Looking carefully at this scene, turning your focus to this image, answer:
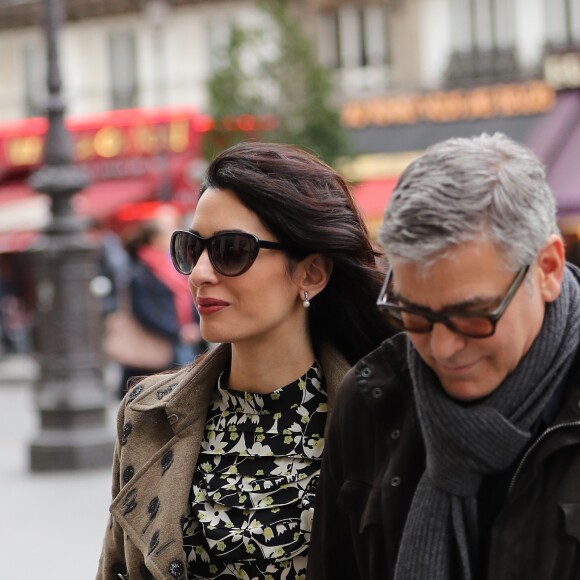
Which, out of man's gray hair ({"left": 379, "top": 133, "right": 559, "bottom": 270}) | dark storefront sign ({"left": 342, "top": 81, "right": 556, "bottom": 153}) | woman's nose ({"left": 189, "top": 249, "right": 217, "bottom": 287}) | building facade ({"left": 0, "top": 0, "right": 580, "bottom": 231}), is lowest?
woman's nose ({"left": 189, "top": 249, "right": 217, "bottom": 287})

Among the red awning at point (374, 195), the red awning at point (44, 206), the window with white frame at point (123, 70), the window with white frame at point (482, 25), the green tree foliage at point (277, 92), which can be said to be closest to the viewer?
the green tree foliage at point (277, 92)

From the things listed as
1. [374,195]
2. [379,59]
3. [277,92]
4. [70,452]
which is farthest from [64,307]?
[379,59]

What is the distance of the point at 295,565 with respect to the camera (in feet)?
9.67

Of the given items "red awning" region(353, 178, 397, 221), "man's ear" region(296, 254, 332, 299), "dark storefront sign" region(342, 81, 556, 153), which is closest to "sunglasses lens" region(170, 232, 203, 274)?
"man's ear" region(296, 254, 332, 299)

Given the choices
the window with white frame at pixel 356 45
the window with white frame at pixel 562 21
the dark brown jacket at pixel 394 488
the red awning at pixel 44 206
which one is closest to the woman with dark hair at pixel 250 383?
the dark brown jacket at pixel 394 488

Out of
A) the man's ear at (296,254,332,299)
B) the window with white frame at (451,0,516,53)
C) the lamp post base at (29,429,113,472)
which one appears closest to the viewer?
the man's ear at (296,254,332,299)

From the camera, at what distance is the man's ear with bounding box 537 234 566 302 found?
6.91 ft

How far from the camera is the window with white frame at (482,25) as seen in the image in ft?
81.9

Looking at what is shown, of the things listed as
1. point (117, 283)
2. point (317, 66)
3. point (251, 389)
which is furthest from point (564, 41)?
point (251, 389)

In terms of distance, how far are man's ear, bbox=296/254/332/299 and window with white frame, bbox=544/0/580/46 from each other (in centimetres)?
2216

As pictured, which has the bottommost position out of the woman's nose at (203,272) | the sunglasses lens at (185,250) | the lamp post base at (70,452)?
the lamp post base at (70,452)

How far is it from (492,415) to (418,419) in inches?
8.1

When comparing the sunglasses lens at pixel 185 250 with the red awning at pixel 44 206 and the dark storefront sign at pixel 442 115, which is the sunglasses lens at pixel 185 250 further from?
the red awning at pixel 44 206

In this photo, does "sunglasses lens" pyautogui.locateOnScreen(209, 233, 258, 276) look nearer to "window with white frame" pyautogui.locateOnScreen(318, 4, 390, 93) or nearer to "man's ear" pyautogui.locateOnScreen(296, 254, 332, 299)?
"man's ear" pyautogui.locateOnScreen(296, 254, 332, 299)
